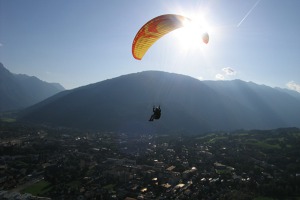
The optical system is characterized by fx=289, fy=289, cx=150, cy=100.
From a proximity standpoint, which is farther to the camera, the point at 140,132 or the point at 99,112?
the point at 99,112

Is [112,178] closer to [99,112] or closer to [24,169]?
[24,169]

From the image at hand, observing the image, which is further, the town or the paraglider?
the town

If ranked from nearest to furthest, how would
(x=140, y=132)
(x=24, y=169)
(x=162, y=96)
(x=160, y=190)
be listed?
(x=160, y=190), (x=24, y=169), (x=140, y=132), (x=162, y=96)

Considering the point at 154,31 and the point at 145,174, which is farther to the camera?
the point at 145,174

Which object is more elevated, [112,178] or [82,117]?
[82,117]

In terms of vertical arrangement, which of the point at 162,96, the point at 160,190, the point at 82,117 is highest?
the point at 162,96

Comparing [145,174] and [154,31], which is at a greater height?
[154,31]

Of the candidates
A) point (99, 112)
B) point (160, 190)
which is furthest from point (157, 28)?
point (99, 112)

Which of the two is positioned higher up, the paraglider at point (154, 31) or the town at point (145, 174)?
the paraglider at point (154, 31)
